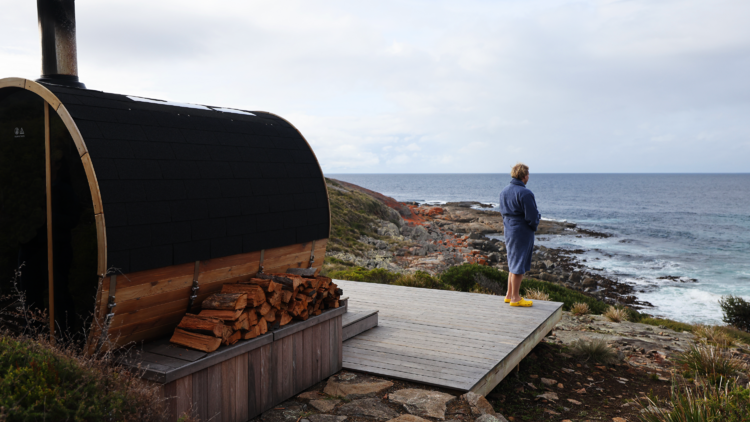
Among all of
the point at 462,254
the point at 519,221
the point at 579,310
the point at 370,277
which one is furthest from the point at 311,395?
the point at 462,254

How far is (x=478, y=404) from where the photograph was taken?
13.7ft

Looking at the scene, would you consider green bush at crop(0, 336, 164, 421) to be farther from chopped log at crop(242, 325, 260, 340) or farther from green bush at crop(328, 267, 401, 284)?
green bush at crop(328, 267, 401, 284)

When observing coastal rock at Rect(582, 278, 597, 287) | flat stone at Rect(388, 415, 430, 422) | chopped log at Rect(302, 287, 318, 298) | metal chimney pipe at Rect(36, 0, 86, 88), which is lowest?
coastal rock at Rect(582, 278, 597, 287)

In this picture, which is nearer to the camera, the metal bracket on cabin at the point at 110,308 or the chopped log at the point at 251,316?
the metal bracket on cabin at the point at 110,308

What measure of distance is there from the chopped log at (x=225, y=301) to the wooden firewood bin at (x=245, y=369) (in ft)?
0.96

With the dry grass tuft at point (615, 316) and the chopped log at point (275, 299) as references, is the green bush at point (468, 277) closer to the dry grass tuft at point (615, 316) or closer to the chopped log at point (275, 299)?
the dry grass tuft at point (615, 316)

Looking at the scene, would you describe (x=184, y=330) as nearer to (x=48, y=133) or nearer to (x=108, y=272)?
(x=108, y=272)

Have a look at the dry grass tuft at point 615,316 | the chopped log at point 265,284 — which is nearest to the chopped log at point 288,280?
the chopped log at point 265,284

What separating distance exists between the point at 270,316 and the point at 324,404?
0.87 metres

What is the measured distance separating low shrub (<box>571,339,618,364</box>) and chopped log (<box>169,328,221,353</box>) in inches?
207

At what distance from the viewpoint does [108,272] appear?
327 centimetres

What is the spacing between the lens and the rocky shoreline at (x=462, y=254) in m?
20.7

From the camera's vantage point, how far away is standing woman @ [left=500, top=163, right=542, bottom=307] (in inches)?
261

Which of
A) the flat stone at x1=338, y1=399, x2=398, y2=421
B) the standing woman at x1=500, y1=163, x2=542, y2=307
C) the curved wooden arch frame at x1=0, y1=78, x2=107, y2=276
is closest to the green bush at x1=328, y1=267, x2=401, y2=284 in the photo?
the standing woman at x1=500, y1=163, x2=542, y2=307
